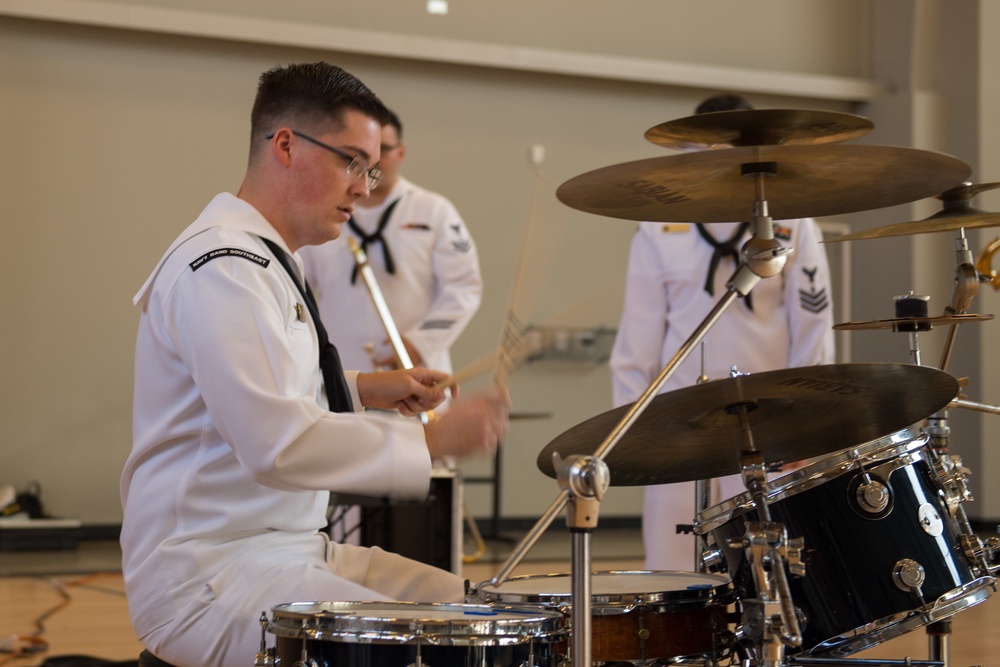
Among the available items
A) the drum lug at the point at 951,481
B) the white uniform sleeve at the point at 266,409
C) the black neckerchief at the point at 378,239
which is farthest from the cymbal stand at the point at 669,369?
the black neckerchief at the point at 378,239

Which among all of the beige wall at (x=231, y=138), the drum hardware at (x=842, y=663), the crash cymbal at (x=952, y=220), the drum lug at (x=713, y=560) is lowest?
the drum hardware at (x=842, y=663)

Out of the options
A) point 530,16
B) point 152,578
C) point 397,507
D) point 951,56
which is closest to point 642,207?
point 152,578

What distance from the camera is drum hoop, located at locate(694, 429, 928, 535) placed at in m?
2.06

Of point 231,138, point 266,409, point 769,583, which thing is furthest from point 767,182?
point 231,138

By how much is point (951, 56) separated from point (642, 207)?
23.3 ft

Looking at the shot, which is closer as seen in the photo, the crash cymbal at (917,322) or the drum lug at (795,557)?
the drum lug at (795,557)

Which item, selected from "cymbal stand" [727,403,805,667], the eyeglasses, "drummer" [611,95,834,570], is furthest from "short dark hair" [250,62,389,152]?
"drummer" [611,95,834,570]

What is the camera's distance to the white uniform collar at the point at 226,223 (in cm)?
208

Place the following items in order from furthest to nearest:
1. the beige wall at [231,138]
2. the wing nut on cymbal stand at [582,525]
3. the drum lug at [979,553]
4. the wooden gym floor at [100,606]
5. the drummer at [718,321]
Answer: the beige wall at [231,138], the drummer at [718,321], the wooden gym floor at [100,606], the drum lug at [979,553], the wing nut on cymbal stand at [582,525]

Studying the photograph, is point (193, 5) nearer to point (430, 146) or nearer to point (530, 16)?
point (430, 146)

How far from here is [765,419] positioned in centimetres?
207

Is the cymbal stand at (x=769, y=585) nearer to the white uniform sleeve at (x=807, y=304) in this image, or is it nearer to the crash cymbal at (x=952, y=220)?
the crash cymbal at (x=952, y=220)

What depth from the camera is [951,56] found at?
322 inches

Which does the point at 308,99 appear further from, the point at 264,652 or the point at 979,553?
the point at 979,553
